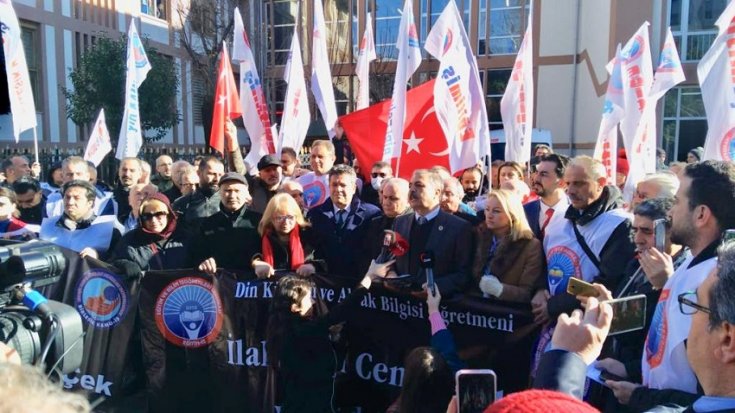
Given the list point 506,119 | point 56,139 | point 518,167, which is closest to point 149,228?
point 518,167

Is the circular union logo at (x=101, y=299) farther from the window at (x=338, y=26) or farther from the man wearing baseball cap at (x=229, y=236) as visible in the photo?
the window at (x=338, y=26)

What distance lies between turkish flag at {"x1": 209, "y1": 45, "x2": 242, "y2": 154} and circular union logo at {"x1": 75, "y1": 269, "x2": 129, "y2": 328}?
380cm

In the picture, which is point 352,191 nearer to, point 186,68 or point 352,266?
point 352,266

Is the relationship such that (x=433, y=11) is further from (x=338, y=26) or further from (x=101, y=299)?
(x=101, y=299)

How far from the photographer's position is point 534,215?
16.6 feet

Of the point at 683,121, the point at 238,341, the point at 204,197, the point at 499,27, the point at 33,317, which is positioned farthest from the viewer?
the point at 499,27

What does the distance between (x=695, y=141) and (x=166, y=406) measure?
67.0 ft

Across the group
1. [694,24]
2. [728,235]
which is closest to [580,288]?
[728,235]

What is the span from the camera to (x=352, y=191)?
5320 mm

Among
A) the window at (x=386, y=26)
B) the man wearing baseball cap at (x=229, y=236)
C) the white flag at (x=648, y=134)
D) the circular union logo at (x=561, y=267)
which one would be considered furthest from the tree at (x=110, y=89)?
A: the circular union logo at (x=561, y=267)

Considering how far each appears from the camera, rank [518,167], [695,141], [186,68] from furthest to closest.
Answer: [186,68] < [695,141] < [518,167]

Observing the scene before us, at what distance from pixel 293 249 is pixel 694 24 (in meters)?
19.8

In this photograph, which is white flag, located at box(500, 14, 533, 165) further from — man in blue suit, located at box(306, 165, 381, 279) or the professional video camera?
the professional video camera

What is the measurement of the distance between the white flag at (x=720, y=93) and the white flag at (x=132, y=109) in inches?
264
